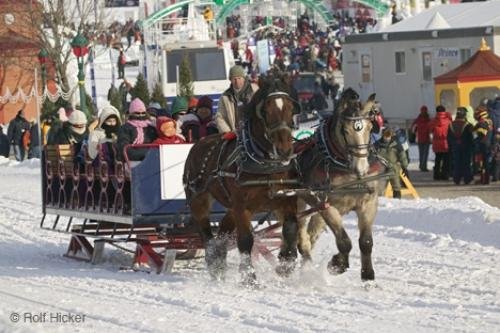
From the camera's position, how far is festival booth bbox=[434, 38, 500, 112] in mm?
30547

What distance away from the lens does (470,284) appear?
1175cm

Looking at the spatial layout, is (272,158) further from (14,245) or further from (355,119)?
(14,245)

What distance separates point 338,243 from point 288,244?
1.42 ft

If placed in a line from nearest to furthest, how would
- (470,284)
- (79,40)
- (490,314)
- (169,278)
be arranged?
(490,314) → (470,284) → (169,278) → (79,40)

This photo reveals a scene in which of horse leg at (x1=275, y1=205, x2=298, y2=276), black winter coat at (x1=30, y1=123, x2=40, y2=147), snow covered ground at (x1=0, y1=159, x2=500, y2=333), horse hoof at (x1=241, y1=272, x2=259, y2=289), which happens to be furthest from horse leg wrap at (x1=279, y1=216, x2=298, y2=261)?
black winter coat at (x1=30, y1=123, x2=40, y2=147)

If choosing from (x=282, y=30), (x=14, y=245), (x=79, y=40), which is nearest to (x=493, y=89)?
(x=79, y=40)

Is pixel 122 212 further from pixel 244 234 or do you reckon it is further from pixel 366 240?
pixel 366 240

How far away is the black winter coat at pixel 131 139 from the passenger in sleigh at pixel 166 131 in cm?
27

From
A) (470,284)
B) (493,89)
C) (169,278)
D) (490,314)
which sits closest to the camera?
(490,314)

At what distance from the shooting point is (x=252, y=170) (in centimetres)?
1211

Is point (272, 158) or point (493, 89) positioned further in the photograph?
point (493, 89)

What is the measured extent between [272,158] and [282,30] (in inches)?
1960

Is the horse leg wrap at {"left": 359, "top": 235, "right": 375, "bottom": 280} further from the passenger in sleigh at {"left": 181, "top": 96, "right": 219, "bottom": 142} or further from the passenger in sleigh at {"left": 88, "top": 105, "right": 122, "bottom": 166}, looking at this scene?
the passenger in sleigh at {"left": 88, "top": 105, "right": 122, "bottom": 166}

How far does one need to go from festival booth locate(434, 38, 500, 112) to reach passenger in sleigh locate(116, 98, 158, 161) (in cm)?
1679
